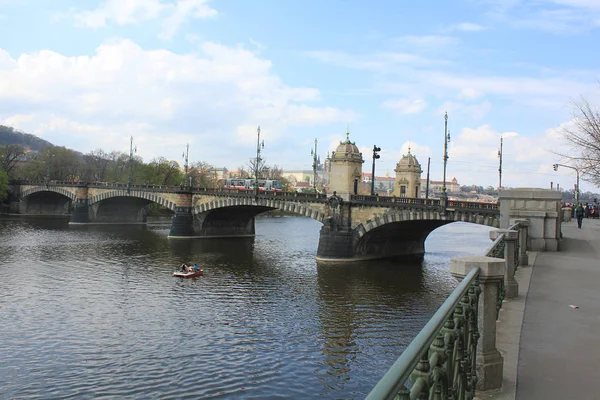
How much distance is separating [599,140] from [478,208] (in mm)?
12010

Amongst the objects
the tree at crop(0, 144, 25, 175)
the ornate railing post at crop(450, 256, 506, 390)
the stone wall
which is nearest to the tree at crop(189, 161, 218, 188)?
the tree at crop(0, 144, 25, 175)

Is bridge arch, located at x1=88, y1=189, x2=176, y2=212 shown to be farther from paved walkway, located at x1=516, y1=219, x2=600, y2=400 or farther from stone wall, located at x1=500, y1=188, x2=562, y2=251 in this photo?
paved walkway, located at x1=516, y1=219, x2=600, y2=400

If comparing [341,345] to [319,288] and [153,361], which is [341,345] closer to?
[153,361]

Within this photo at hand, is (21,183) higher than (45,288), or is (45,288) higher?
(21,183)

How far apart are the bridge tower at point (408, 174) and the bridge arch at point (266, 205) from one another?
40.9ft

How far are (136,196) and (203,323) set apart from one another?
42940mm

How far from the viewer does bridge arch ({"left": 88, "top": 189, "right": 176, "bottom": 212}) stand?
2204 inches

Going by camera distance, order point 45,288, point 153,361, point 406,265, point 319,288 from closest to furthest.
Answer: point 153,361
point 45,288
point 319,288
point 406,265

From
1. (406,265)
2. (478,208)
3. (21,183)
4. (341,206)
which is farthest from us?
(21,183)

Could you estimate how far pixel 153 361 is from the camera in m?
15.8

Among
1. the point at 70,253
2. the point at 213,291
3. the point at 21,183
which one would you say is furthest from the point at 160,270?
the point at 21,183

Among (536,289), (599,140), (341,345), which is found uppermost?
(599,140)

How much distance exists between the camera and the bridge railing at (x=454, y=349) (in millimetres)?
2627

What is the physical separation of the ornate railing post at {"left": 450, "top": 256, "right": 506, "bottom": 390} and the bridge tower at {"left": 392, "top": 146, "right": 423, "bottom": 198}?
48.0 meters
